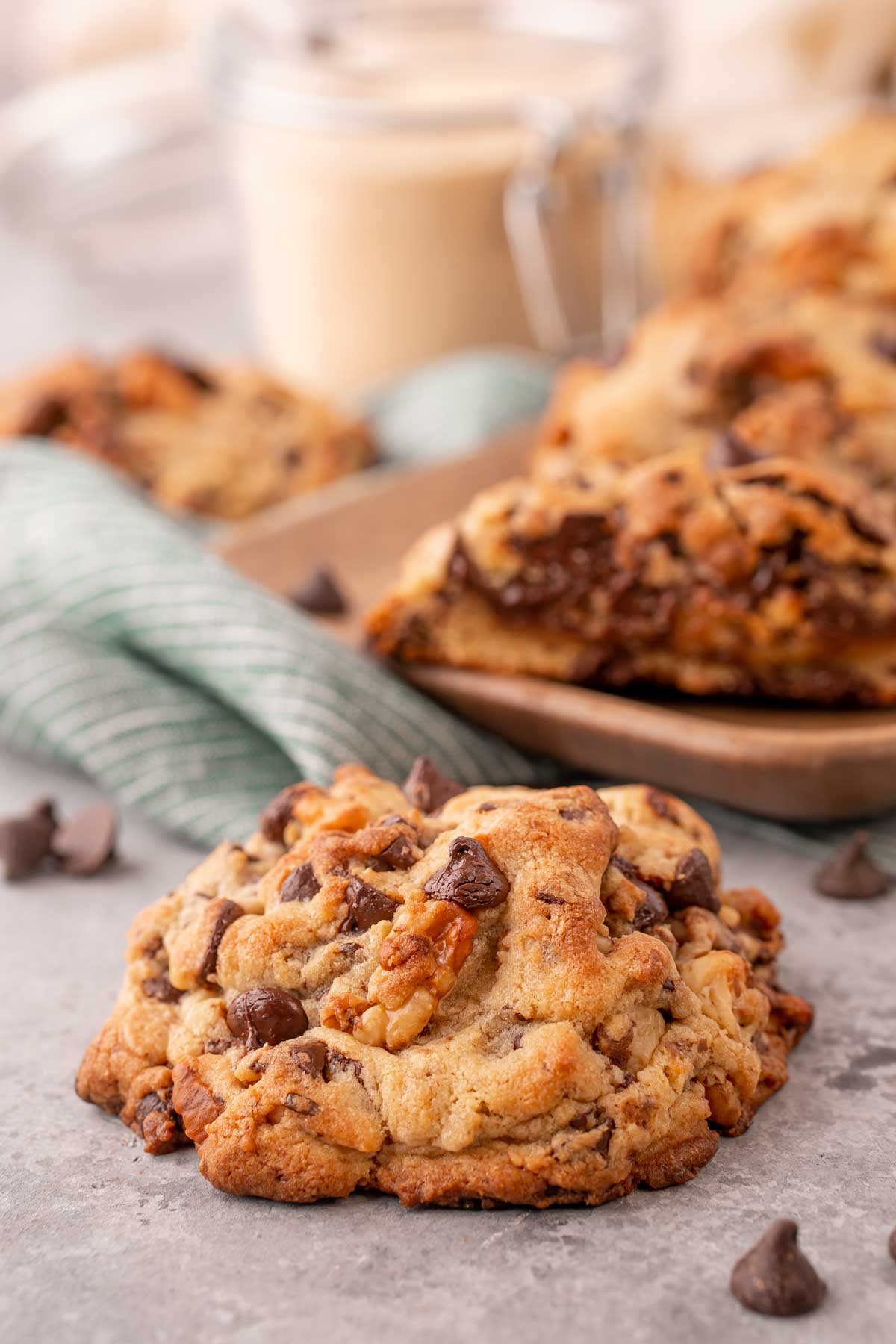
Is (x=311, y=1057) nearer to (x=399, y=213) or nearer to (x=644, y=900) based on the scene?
(x=644, y=900)

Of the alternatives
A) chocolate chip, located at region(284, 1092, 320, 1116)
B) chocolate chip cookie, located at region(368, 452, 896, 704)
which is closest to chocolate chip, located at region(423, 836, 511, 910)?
chocolate chip, located at region(284, 1092, 320, 1116)

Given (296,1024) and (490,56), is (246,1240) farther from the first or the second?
(490,56)

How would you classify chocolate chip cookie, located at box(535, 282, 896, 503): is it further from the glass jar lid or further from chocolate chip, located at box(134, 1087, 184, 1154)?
chocolate chip, located at box(134, 1087, 184, 1154)

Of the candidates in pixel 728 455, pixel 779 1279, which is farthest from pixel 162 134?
pixel 779 1279

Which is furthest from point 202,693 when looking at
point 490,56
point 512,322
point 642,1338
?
point 490,56

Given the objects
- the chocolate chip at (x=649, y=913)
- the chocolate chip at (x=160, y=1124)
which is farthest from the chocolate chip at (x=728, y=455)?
the chocolate chip at (x=160, y=1124)

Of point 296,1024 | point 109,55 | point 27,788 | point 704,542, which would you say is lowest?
point 27,788
